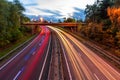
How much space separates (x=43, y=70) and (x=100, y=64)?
10266 mm

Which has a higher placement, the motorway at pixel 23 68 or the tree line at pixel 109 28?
the tree line at pixel 109 28

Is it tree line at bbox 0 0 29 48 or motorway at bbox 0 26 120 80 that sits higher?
tree line at bbox 0 0 29 48

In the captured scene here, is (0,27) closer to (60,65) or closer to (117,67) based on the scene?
(60,65)

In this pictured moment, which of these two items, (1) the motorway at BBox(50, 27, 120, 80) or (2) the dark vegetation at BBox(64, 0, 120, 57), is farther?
(2) the dark vegetation at BBox(64, 0, 120, 57)

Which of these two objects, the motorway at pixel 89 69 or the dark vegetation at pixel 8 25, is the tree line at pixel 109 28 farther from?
the dark vegetation at pixel 8 25

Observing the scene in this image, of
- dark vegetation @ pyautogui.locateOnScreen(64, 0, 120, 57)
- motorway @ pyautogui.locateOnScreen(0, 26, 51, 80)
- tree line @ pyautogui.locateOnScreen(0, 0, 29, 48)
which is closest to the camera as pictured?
motorway @ pyautogui.locateOnScreen(0, 26, 51, 80)

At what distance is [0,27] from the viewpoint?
53.7 m

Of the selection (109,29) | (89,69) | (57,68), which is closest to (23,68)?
(57,68)

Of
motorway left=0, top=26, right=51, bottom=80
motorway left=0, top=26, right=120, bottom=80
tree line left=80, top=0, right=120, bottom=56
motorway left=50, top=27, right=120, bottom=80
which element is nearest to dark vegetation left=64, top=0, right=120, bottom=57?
tree line left=80, top=0, right=120, bottom=56

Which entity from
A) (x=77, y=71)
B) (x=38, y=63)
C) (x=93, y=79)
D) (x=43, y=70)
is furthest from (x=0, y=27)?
(x=93, y=79)

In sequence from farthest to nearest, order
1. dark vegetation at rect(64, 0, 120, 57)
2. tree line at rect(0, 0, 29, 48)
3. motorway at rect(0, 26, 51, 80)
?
dark vegetation at rect(64, 0, 120, 57) → tree line at rect(0, 0, 29, 48) → motorway at rect(0, 26, 51, 80)

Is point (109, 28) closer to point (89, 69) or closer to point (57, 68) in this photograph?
point (89, 69)

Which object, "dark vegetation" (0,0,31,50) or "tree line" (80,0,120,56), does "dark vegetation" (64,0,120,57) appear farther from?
"dark vegetation" (0,0,31,50)

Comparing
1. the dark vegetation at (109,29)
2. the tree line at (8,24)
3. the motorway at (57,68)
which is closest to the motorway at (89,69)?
the motorway at (57,68)
